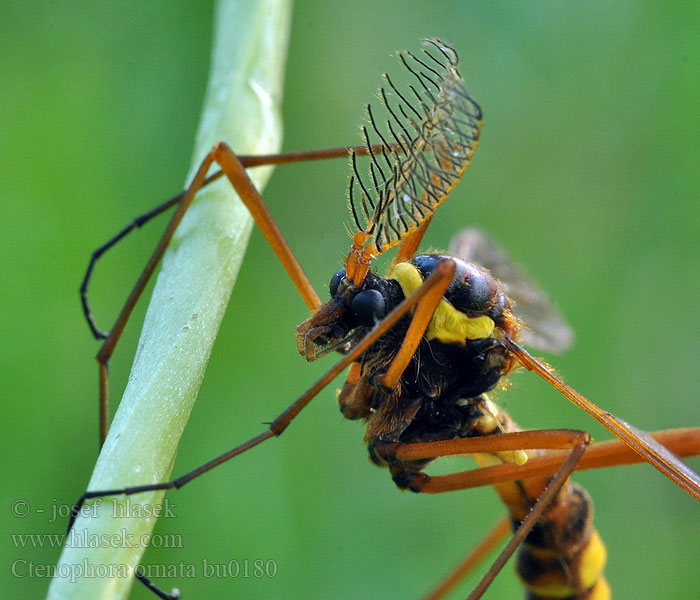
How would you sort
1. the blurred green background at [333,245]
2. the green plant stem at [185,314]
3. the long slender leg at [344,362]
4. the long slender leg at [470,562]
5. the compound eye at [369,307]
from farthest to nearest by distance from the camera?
the long slender leg at [470,562] < the blurred green background at [333,245] < the compound eye at [369,307] < the long slender leg at [344,362] < the green plant stem at [185,314]

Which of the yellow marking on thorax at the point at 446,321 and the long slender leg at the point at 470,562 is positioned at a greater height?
the yellow marking on thorax at the point at 446,321

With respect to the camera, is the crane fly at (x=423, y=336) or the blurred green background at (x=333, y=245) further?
the blurred green background at (x=333, y=245)

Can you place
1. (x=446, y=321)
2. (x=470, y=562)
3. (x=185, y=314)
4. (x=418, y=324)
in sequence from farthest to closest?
1. (x=470, y=562)
2. (x=446, y=321)
3. (x=418, y=324)
4. (x=185, y=314)

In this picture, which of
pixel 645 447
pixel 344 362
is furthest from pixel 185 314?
pixel 645 447

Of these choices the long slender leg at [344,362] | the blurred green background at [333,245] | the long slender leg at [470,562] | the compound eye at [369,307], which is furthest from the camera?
the long slender leg at [470,562]

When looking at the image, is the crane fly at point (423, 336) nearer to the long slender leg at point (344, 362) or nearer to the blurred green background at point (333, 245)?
the long slender leg at point (344, 362)

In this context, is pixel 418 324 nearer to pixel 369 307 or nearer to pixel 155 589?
pixel 369 307

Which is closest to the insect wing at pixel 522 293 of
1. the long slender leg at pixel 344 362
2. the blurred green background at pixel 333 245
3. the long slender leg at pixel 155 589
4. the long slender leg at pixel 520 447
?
the blurred green background at pixel 333 245

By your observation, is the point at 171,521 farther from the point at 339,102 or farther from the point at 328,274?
the point at 339,102

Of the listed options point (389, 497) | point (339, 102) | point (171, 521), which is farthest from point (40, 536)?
point (339, 102)
